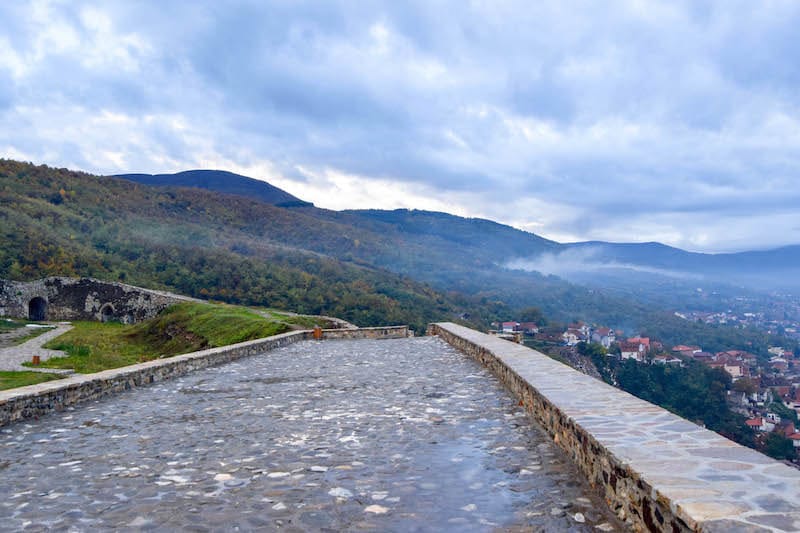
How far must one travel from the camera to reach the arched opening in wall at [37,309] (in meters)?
38.5

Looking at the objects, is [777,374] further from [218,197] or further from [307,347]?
[218,197]

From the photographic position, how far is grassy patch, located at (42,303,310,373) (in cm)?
1961

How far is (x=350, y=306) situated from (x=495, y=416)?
133 feet

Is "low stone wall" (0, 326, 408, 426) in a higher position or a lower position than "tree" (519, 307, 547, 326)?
higher

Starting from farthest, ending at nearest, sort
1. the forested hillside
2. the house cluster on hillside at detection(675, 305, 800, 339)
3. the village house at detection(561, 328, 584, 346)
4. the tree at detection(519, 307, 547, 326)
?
1. the house cluster on hillside at detection(675, 305, 800, 339)
2. the tree at detection(519, 307, 547, 326)
3. the village house at detection(561, 328, 584, 346)
4. the forested hillside

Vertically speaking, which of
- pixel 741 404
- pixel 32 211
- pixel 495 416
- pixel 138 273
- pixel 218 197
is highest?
pixel 218 197

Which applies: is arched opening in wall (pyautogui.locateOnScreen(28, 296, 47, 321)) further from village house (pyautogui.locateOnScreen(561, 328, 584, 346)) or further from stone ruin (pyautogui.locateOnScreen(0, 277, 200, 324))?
village house (pyautogui.locateOnScreen(561, 328, 584, 346))

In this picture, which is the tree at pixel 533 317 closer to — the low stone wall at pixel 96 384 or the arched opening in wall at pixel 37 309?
the arched opening in wall at pixel 37 309

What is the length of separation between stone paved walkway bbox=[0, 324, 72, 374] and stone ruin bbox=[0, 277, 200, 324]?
11.0 metres

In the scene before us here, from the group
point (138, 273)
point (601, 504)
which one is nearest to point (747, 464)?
point (601, 504)

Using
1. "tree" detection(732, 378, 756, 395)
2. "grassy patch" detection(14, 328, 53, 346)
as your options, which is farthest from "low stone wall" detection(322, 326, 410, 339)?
"tree" detection(732, 378, 756, 395)

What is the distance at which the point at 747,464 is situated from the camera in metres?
3.55

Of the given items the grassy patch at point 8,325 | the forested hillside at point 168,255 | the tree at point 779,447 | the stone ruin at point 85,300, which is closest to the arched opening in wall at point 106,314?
the stone ruin at point 85,300

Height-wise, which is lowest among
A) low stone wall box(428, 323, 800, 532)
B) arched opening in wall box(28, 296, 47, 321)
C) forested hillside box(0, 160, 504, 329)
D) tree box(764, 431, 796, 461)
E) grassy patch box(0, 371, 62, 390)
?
tree box(764, 431, 796, 461)
